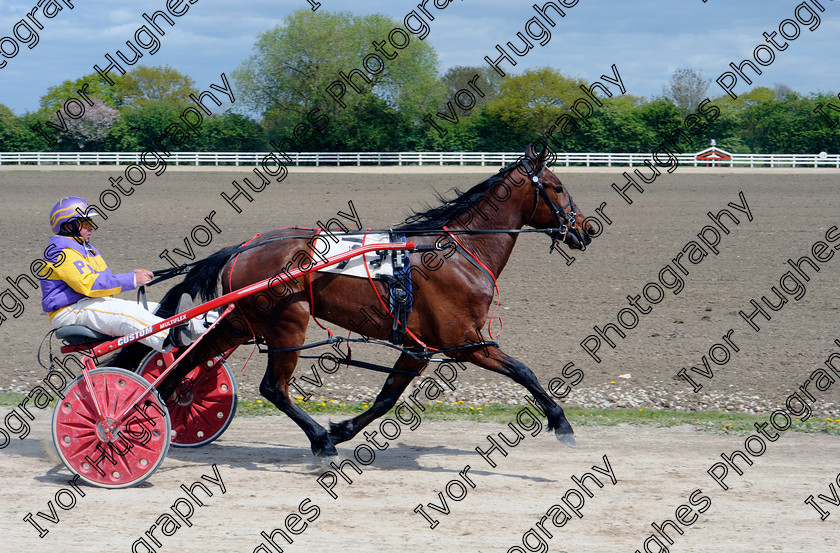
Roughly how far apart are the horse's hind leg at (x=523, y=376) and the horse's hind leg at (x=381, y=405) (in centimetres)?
41

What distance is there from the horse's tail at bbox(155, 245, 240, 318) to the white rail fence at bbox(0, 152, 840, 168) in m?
27.3

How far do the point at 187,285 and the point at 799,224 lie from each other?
553 inches

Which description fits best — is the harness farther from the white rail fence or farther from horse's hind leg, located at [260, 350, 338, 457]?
the white rail fence

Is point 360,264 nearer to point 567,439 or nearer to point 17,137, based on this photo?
point 567,439

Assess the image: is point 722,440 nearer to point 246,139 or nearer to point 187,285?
point 187,285

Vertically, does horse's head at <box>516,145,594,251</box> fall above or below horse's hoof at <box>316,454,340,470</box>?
above

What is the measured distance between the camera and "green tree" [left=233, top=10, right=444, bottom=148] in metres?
33.0

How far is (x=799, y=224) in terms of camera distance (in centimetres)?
1605

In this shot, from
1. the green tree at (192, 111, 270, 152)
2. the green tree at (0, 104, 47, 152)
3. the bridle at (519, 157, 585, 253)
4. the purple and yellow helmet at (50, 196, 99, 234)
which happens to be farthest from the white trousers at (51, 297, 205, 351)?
the green tree at (0, 104, 47, 152)

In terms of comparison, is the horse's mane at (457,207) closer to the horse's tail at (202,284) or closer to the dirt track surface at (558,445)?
the horse's tail at (202,284)

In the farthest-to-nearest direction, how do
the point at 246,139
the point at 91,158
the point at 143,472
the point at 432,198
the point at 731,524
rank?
the point at 246,139
the point at 91,158
the point at 432,198
the point at 143,472
the point at 731,524

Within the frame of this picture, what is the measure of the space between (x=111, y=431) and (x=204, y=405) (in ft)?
3.25

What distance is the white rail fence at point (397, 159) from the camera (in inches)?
1292

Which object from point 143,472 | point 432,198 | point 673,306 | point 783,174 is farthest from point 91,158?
point 143,472
